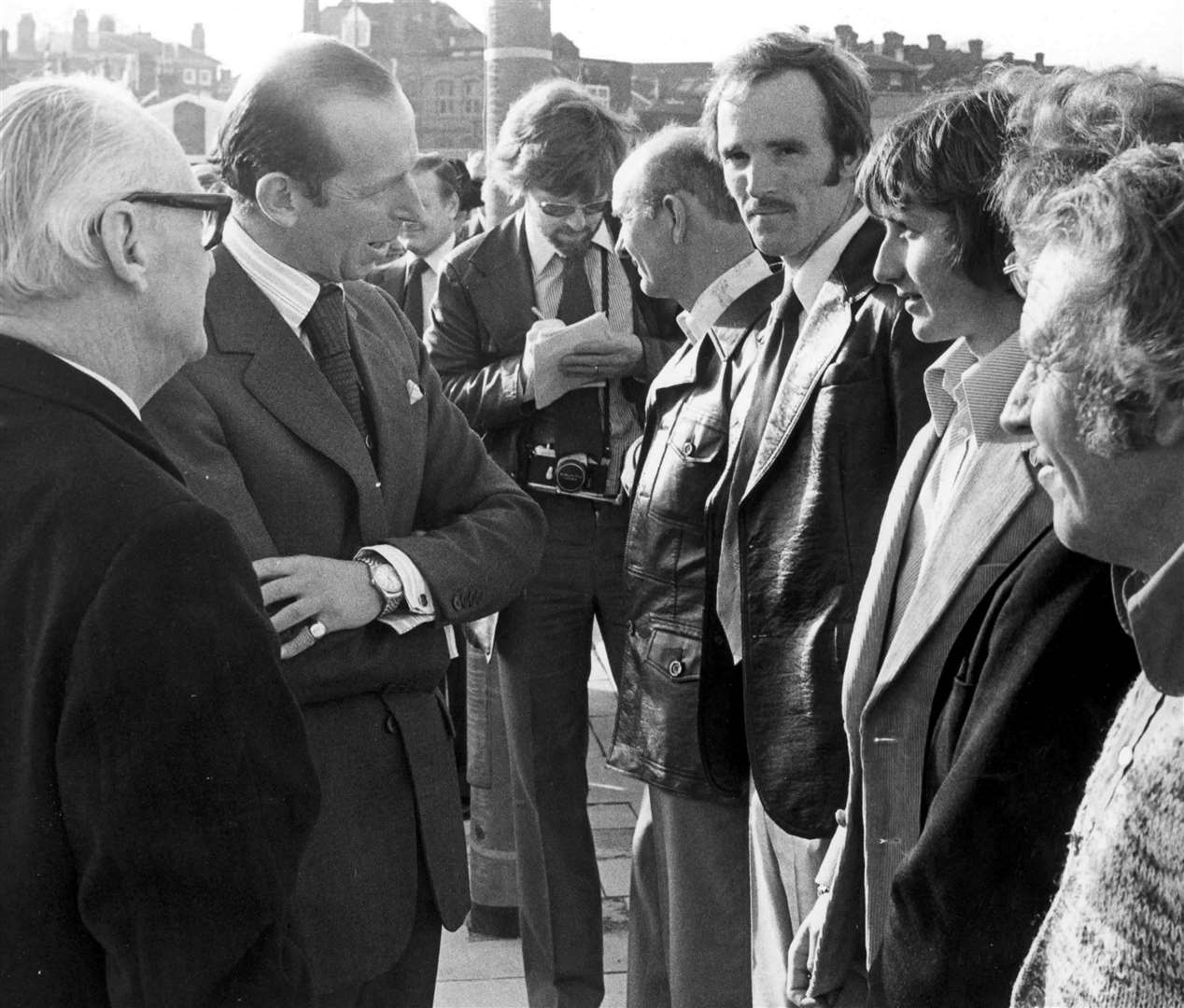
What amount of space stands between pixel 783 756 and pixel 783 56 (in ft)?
4.66

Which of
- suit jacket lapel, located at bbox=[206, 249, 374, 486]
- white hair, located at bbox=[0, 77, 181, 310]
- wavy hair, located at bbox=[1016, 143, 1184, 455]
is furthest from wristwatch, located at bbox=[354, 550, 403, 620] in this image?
wavy hair, located at bbox=[1016, 143, 1184, 455]

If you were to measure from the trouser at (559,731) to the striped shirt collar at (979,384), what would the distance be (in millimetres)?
1469

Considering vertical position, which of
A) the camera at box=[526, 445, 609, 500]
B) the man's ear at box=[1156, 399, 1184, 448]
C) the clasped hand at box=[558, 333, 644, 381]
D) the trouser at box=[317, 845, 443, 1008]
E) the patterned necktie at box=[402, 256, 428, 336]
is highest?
the man's ear at box=[1156, 399, 1184, 448]

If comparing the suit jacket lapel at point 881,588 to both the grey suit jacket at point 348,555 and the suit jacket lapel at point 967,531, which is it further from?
the grey suit jacket at point 348,555

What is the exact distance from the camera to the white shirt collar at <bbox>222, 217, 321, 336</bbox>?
249cm

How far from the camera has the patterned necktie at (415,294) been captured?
567 cm

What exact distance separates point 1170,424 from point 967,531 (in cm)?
65

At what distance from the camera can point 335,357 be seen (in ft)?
8.27

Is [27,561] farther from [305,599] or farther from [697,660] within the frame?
[697,660]

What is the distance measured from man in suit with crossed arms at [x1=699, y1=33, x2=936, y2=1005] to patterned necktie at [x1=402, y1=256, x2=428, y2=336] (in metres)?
2.81

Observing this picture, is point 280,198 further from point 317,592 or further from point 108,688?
point 108,688

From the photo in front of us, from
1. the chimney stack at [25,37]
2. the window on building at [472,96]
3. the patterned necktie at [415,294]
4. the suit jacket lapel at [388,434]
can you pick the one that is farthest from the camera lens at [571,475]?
the chimney stack at [25,37]

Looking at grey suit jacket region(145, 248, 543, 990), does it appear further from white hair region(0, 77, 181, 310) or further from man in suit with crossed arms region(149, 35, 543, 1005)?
white hair region(0, 77, 181, 310)

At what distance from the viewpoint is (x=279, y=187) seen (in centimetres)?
248
